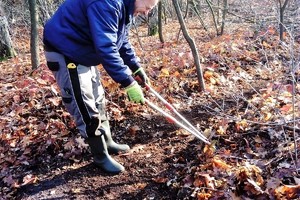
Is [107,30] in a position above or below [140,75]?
above

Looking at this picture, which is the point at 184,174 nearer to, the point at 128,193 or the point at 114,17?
the point at 128,193

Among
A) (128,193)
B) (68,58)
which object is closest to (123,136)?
(128,193)

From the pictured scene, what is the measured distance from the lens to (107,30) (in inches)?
113

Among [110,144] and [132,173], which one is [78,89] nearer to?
[110,144]

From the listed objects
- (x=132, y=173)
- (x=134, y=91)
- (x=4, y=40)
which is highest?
(x=4, y=40)

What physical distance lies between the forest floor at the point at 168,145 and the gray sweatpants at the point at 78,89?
65 centimetres

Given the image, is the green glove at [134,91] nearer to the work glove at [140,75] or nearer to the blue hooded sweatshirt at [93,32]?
the blue hooded sweatshirt at [93,32]

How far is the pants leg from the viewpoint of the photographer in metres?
3.19

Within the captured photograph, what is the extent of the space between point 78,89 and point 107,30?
69 centimetres

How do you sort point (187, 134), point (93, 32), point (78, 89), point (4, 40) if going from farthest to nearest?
point (4, 40)
point (187, 134)
point (78, 89)
point (93, 32)

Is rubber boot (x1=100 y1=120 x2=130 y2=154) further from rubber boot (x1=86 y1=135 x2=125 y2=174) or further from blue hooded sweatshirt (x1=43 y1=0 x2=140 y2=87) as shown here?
blue hooded sweatshirt (x1=43 y1=0 x2=140 y2=87)

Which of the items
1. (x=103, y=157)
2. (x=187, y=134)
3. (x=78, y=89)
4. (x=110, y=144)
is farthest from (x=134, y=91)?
(x=187, y=134)

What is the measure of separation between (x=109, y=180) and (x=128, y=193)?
321 mm

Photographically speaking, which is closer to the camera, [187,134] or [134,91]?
[134,91]
